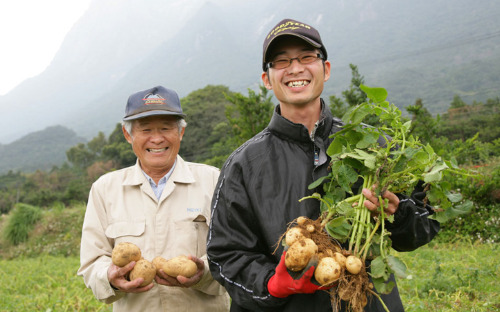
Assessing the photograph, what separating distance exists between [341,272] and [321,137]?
2.05ft

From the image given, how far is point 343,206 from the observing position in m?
1.61

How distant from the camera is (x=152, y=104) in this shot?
223 centimetres

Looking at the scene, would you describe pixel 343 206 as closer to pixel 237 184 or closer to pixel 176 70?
pixel 237 184

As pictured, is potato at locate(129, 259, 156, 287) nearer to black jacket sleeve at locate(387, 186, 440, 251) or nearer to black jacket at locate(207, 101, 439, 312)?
black jacket at locate(207, 101, 439, 312)

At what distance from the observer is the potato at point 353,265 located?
151 cm

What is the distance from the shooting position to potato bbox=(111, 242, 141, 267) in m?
1.99

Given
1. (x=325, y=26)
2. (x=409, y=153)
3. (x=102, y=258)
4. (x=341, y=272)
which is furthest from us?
(x=325, y=26)

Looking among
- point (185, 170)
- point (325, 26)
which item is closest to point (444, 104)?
point (185, 170)

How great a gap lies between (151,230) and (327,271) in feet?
3.70

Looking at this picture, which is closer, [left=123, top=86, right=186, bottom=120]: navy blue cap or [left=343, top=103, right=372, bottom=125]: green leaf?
[left=343, top=103, right=372, bottom=125]: green leaf

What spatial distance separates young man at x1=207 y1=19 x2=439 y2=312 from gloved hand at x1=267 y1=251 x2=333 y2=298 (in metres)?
0.02

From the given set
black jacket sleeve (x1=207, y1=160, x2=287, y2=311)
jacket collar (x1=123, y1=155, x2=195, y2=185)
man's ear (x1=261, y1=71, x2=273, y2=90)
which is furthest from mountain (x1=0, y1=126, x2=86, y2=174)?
black jacket sleeve (x1=207, y1=160, x2=287, y2=311)

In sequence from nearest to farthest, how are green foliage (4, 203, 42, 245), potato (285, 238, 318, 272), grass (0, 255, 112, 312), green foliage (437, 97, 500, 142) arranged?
potato (285, 238, 318, 272), grass (0, 255, 112, 312), green foliage (4, 203, 42, 245), green foliage (437, 97, 500, 142)

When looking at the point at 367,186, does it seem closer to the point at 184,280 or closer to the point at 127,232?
the point at 184,280
